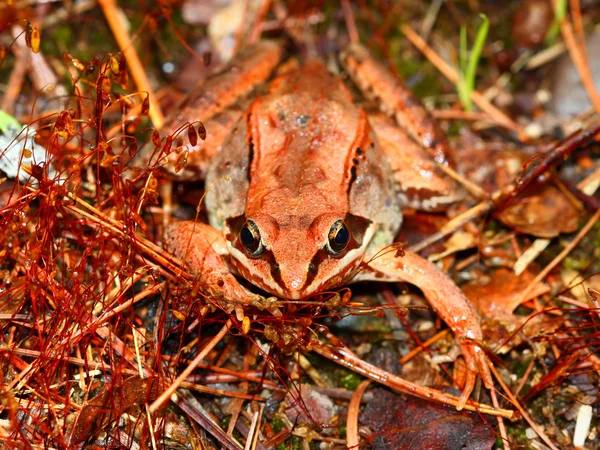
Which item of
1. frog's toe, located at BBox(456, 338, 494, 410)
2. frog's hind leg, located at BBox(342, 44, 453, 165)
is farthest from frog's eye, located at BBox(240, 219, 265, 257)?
frog's hind leg, located at BBox(342, 44, 453, 165)

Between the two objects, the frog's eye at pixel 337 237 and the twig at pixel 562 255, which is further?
the twig at pixel 562 255

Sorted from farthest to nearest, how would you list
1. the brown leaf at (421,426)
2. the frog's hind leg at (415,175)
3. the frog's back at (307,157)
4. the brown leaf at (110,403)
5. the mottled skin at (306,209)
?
the frog's hind leg at (415,175) < the frog's back at (307,157) < the brown leaf at (421,426) < the mottled skin at (306,209) < the brown leaf at (110,403)

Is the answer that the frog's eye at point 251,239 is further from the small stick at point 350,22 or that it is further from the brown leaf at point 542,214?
the small stick at point 350,22

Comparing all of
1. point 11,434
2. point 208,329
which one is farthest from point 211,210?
point 11,434

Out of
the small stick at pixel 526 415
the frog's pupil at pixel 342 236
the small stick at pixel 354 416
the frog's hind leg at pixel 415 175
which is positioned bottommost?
the small stick at pixel 526 415

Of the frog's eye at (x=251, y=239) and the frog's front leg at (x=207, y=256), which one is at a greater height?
the frog's eye at (x=251, y=239)

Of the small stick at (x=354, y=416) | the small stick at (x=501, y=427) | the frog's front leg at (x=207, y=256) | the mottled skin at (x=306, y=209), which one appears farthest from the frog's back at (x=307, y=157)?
the small stick at (x=501, y=427)
